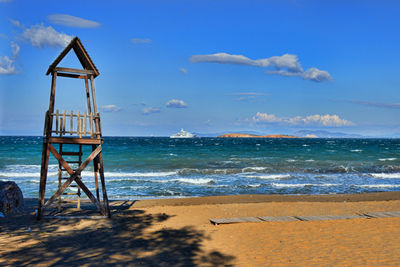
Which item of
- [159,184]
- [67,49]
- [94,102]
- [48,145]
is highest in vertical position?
[67,49]

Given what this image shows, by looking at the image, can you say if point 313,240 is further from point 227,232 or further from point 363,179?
→ point 363,179

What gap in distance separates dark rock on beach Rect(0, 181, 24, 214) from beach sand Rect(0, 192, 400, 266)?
63cm

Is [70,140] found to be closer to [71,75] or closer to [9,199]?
[71,75]

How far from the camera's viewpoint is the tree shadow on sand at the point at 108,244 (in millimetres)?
7926

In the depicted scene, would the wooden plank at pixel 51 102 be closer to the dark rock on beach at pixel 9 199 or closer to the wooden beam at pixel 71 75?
the wooden beam at pixel 71 75

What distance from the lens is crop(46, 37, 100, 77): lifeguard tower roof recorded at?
38.0ft

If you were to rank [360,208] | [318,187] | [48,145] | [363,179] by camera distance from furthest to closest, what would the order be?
1. [363,179]
2. [318,187]
3. [360,208]
4. [48,145]

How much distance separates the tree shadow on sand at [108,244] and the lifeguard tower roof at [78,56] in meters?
5.02

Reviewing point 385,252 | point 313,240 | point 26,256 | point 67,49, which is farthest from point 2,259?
point 385,252

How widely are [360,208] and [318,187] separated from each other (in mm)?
8598

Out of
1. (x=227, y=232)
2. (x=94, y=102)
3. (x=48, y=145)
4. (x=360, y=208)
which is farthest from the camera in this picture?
(x=360, y=208)

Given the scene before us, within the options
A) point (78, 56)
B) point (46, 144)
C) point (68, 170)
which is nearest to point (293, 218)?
point (68, 170)

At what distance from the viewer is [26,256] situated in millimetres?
8039

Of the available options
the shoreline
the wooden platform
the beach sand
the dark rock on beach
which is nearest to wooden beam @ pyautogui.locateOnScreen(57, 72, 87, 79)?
the dark rock on beach
